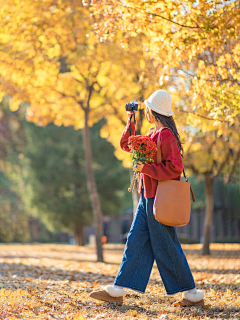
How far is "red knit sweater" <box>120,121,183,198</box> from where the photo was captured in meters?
3.68

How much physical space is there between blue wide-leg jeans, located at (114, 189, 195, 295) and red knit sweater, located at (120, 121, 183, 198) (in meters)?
0.15

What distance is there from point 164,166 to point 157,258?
870 mm

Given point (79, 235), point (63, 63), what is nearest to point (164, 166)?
point (63, 63)

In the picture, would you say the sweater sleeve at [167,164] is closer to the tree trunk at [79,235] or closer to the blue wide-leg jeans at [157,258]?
the blue wide-leg jeans at [157,258]

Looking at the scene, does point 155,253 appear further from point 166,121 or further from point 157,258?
point 166,121

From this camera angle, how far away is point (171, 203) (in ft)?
11.9

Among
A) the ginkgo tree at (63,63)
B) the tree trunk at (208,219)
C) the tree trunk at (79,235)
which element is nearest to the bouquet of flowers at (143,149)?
the ginkgo tree at (63,63)

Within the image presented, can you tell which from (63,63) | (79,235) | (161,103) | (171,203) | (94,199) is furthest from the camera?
(79,235)

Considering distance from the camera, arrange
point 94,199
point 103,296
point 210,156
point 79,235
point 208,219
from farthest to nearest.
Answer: point 79,235 → point 208,219 → point 210,156 → point 94,199 → point 103,296

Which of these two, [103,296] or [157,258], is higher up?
[157,258]

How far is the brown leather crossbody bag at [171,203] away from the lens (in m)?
3.63

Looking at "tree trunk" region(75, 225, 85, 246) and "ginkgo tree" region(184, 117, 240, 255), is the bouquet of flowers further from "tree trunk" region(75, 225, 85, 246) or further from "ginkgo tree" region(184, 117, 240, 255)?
"tree trunk" region(75, 225, 85, 246)

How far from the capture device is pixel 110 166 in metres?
18.6

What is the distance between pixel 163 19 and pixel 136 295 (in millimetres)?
3446
